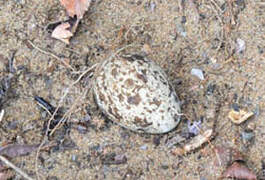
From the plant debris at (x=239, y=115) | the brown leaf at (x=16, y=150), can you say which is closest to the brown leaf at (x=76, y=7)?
the brown leaf at (x=16, y=150)

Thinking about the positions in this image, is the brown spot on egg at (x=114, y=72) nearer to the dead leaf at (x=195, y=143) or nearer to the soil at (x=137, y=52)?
the soil at (x=137, y=52)

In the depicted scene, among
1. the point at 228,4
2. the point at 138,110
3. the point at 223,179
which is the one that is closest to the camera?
the point at 138,110

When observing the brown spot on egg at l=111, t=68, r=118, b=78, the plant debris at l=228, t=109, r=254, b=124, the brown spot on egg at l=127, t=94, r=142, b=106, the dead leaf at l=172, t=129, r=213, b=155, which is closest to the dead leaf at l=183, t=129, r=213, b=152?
the dead leaf at l=172, t=129, r=213, b=155

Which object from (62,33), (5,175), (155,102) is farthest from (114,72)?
(5,175)

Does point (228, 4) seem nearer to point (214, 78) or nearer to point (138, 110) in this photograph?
point (214, 78)

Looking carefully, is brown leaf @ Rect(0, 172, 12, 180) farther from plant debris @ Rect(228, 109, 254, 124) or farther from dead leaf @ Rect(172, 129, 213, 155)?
plant debris @ Rect(228, 109, 254, 124)

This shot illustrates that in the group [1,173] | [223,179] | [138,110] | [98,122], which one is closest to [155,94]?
[138,110]
